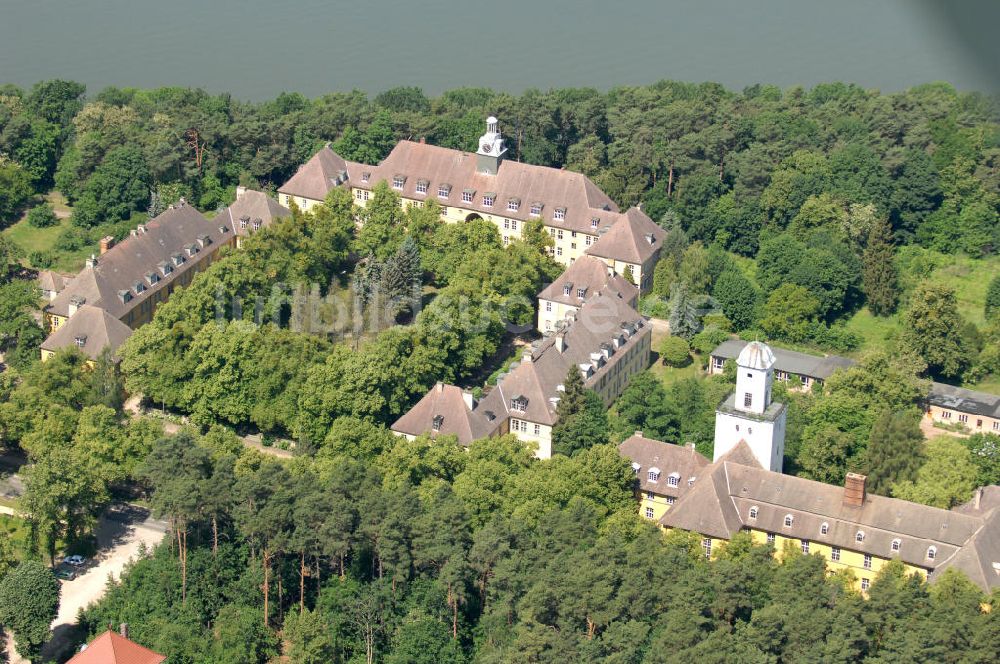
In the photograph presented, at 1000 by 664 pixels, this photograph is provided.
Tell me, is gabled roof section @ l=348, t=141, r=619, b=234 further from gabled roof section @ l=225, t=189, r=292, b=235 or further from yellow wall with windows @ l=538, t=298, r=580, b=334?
yellow wall with windows @ l=538, t=298, r=580, b=334

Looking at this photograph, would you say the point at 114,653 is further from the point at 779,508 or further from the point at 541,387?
the point at 779,508

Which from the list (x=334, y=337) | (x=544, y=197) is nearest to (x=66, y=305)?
(x=334, y=337)

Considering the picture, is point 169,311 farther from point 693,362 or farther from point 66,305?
point 693,362

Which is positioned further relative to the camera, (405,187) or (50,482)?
(405,187)

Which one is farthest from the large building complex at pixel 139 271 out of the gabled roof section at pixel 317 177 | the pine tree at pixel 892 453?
the pine tree at pixel 892 453

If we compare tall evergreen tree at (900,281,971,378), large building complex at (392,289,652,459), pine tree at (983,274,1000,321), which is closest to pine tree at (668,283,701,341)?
large building complex at (392,289,652,459)

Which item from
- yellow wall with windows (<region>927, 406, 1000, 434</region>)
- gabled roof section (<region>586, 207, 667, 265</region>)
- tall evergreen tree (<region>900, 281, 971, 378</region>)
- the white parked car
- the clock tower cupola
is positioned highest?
the clock tower cupola
